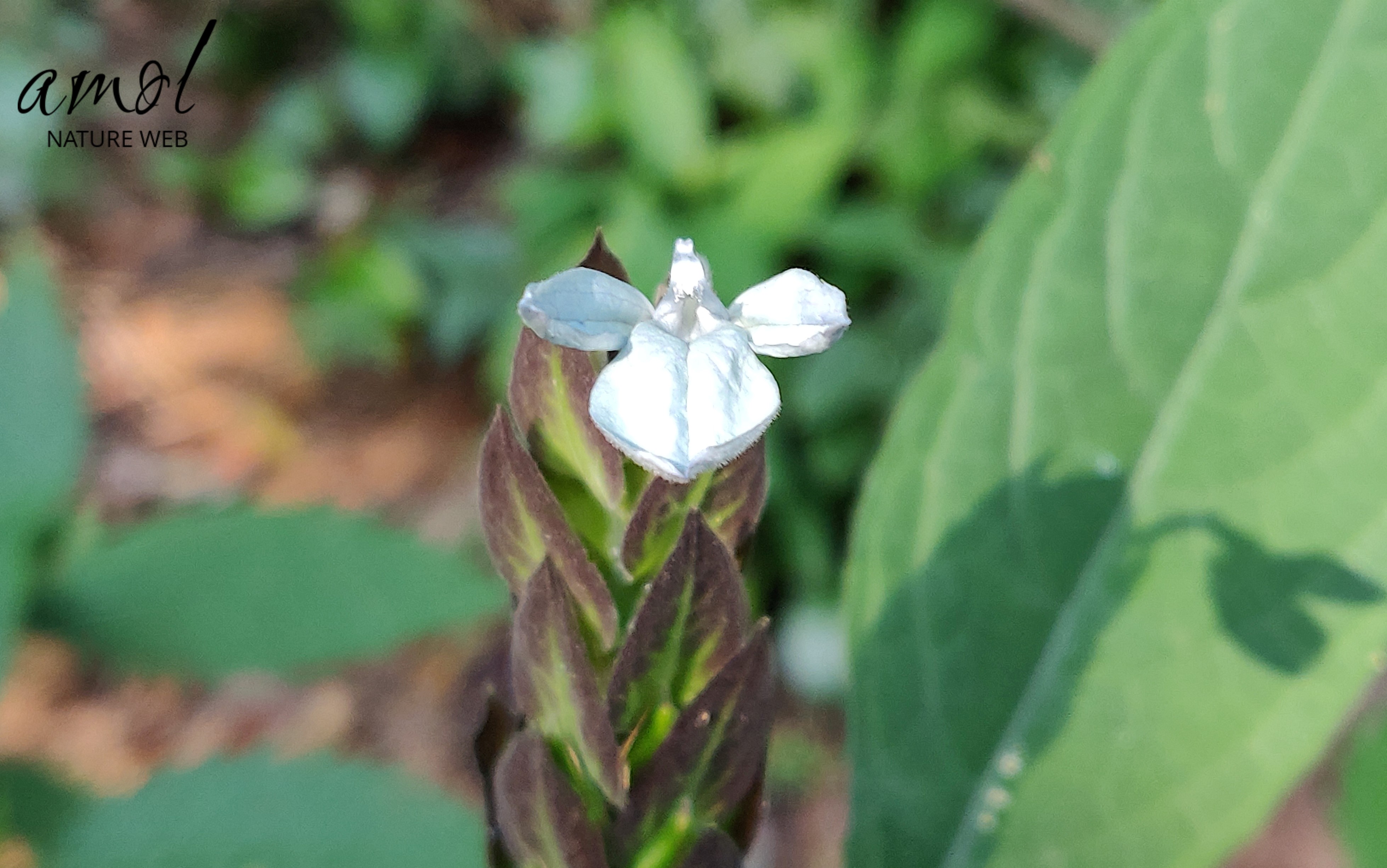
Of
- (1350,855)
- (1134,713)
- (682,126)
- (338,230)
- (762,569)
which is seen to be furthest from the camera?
(338,230)

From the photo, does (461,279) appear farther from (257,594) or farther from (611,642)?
(611,642)

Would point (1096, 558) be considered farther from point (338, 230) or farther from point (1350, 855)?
point (338, 230)

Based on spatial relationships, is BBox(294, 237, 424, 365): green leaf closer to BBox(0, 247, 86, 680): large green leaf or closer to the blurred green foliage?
the blurred green foliage

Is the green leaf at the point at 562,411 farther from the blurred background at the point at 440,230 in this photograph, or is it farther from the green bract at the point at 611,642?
the blurred background at the point at 440,230

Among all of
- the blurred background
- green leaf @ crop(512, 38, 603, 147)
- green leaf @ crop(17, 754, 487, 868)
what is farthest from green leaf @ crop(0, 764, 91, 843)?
green leaf @ crop(512, 38, 603, 147)

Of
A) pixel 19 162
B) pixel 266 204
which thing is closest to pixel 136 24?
pixel 19 162

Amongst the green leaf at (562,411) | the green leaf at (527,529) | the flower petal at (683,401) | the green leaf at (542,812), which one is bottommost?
the green leaf at (542,812)

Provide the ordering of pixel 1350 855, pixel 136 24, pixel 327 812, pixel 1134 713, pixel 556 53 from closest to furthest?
pixel 1134 713 < pixel 1350 855 < pixel 327 812 < pixel 556 53 < pixel 136 24

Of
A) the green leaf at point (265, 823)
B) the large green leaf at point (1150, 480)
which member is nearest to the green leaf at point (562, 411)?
the large green leaf at point (1150, 480)
